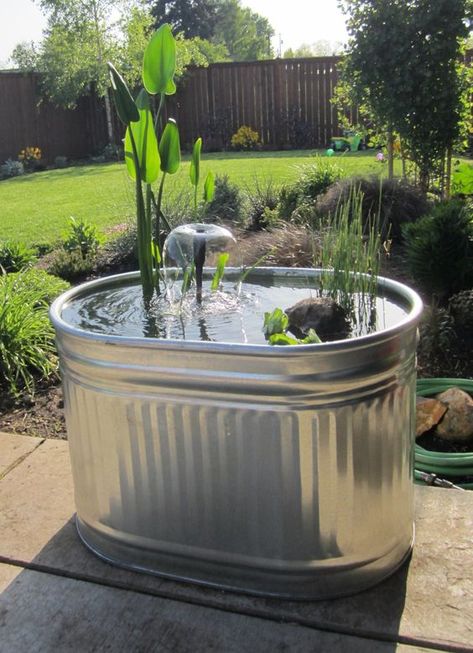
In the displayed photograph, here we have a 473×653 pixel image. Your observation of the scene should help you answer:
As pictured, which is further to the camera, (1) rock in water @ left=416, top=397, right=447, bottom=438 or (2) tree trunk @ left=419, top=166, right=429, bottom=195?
(2) tree trunk @ left=419, top=166, right=429, bottom=195

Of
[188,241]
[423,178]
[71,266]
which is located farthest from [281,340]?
[423,178]

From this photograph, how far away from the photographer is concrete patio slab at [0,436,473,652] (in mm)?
1927

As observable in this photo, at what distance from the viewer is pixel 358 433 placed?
1.90 meters

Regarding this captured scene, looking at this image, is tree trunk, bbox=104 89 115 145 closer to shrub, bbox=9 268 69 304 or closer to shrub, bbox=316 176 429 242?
shrub, bbox=316 176 429 242

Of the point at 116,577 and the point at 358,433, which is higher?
the point at 358,433

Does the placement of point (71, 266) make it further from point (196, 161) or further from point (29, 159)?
point (29, 159)

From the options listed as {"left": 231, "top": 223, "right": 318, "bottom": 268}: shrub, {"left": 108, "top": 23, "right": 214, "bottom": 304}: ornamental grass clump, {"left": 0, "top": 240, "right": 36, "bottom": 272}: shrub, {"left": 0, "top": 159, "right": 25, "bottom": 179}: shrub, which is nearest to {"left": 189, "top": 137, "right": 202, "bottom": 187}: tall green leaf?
{"left": 108, "top": 23, "right": 214, "bottom": 304}: ornamental grass clump

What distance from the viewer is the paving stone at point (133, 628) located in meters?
1.89

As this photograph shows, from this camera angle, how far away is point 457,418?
3264mm

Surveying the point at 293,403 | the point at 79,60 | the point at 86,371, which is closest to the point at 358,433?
the point at 293,403

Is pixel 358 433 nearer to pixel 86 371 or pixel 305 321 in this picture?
pixel 305 321

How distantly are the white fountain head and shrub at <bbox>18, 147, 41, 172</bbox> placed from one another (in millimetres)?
16388

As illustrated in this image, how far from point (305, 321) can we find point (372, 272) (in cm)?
39

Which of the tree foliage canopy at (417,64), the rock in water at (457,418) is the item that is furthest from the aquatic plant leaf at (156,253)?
the tree foliage canopy at (417,64)
